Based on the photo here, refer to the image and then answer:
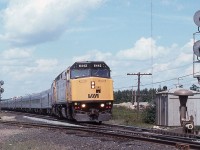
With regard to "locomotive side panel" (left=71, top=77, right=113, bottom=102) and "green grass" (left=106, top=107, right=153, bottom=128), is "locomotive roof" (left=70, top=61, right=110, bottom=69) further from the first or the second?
"green grass" (left=106, top=107, right=153, bottom=128)

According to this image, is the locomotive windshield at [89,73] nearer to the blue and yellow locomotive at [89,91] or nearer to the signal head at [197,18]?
the blue and yellow locomotive at [89,91]

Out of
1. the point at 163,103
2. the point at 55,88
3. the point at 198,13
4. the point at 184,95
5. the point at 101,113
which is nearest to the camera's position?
the point at 198,13

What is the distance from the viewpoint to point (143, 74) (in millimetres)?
58875

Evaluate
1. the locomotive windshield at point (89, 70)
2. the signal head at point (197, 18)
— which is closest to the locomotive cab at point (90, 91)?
the locomotive windshield at point (89, 70)

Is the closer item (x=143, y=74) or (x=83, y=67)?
(x=83, y=67)

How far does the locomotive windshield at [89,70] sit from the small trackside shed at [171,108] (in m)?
4.06

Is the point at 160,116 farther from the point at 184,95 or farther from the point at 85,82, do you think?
the point at 184,95

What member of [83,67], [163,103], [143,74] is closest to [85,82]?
[83,67]

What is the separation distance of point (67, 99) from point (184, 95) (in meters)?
13.3

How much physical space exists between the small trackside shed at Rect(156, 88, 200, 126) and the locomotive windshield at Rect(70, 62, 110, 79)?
13.3 ft

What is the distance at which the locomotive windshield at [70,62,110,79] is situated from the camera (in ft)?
88.5

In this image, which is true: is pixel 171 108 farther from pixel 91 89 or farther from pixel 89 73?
pixel 89 73

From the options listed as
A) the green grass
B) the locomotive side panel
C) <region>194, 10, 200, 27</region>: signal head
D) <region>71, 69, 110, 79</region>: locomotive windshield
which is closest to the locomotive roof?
<region>71, 69, 110, 79</region>: locomotive windshield

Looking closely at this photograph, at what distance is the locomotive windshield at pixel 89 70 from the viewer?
2698cm
